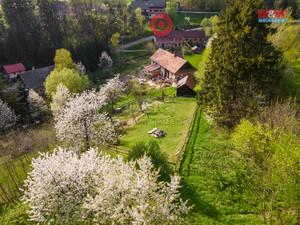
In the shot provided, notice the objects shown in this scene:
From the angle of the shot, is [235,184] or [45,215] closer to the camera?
[45,215]

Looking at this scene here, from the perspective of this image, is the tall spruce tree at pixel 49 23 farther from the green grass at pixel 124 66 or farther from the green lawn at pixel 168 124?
the green lawn at pixel 168 124

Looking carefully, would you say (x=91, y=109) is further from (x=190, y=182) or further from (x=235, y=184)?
(x=235, y=184)

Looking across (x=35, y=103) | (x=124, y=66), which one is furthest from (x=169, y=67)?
(x=35, y=103)

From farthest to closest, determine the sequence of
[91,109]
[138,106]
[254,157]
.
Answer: [138,106], [91,109], [254,157]

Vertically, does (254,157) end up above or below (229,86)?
below

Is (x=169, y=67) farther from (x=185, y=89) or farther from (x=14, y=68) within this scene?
(x=14, y=68)

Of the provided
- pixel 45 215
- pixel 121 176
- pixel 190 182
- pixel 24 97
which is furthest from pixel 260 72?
pixel 24 97

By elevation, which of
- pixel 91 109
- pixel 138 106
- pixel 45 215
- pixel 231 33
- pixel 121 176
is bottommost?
pixel 138 106

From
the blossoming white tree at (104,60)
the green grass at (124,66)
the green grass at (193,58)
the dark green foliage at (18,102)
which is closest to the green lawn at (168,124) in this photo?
the dark green foliage at (18,102)
